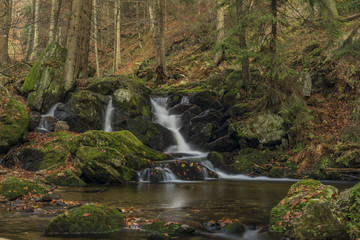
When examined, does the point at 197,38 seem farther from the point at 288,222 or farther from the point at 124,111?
the point at 288,222

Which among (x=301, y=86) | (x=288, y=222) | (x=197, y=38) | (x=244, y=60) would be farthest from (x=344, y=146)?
(x=197, y=38)

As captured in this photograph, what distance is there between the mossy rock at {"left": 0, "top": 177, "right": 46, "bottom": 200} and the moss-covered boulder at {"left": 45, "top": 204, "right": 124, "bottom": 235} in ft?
9.45

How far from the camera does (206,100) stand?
18672mm

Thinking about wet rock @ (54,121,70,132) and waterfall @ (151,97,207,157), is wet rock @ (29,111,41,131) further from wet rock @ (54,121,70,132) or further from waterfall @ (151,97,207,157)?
waterfall @ (151,97,207,157)

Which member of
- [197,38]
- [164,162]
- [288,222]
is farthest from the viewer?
[197,38]

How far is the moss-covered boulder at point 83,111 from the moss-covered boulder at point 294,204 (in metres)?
11.9

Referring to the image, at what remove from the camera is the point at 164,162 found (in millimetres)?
13656

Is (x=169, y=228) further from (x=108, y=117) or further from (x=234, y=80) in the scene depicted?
(x=234, y=80)

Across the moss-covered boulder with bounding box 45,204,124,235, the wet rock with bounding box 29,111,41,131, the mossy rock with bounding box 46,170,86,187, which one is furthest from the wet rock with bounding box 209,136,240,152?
the moss-covered boulder with bounding box 45,204,124,235

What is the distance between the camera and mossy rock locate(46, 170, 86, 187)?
35.4 ft

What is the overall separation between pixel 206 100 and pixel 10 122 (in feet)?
32.5

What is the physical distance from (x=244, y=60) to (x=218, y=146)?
15.5 feet

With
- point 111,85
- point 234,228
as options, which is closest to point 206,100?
point 111,85

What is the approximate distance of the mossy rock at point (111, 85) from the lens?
18.9 meters
